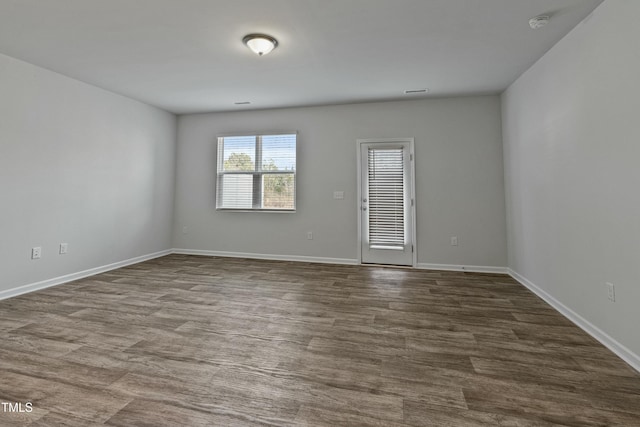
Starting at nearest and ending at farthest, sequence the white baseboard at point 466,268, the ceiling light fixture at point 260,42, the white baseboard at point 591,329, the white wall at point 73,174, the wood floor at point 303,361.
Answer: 1. the wood floor at point 303,361
2. the white baseboard at point 591,329
3. the ceiling light fixture at point 260,42
4. the white wall at point 73,174
5. the white baseboard at point 466,268

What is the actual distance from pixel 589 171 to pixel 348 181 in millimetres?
2871

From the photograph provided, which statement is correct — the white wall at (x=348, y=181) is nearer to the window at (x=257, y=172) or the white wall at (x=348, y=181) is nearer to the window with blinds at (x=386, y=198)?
the window at (x=257, y=172)

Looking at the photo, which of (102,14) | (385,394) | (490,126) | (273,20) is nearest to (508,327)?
(385,394)

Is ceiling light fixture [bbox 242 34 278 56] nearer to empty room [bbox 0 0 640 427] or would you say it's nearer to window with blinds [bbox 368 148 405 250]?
empty room [bbox 0 0 640 427]

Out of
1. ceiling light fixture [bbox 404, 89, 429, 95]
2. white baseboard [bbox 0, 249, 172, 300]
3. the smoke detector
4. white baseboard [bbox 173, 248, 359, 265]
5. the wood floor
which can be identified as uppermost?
ceiling light fixture [bbox 404, 89, 429, 95]

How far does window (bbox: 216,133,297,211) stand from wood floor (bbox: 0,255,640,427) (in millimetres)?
A: 2028

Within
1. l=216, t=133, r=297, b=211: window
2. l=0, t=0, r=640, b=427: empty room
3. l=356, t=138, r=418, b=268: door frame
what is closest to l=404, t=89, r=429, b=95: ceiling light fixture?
l=0, t=0, r=640, b=427: empty room

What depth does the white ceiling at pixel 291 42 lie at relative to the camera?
86.6 inches

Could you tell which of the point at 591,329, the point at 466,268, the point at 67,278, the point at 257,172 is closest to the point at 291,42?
the point at 257,172

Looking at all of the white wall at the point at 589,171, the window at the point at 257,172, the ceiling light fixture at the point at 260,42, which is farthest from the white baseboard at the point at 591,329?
the ceiling light fixture at the point at 260,42

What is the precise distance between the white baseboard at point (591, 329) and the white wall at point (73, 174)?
17.9ft

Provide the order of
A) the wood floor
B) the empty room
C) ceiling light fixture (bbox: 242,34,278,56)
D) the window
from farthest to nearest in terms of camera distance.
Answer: the window < ceiling light fixture (bbox: 242,34,278,56) < the empty room < the wood floor

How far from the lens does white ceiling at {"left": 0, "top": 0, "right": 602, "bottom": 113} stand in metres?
2.20

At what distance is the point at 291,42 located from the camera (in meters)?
2.70
